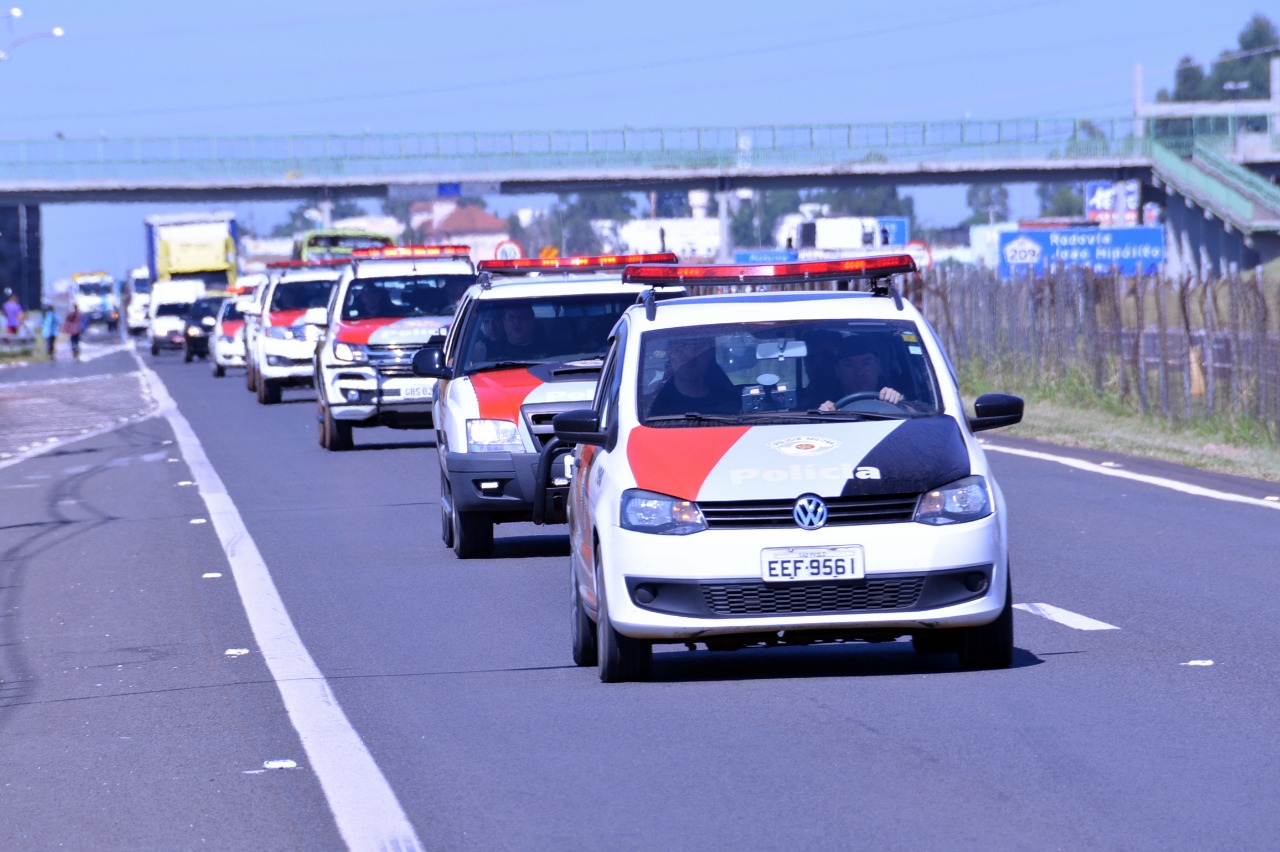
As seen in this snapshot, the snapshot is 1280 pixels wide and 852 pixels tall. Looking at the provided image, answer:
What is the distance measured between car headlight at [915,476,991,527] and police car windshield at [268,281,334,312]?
2793cm

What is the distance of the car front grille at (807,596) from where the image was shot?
8.78 metres

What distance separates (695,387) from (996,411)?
4.25 ft

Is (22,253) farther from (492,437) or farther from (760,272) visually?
(760,272)

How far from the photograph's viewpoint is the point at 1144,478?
1933 centimetres

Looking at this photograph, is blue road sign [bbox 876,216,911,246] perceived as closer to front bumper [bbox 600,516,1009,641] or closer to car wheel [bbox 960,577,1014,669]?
car wheel [bbox 960,577,1014,669]

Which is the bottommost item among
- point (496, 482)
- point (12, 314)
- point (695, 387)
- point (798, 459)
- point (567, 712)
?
point (567, 712)

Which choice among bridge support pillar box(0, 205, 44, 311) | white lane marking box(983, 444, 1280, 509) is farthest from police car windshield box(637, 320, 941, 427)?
bridge support pillar box(0, 205, 44, 311)

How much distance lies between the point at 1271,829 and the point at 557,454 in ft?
25.4

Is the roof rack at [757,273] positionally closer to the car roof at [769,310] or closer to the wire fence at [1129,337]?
the car roof at [769,310]

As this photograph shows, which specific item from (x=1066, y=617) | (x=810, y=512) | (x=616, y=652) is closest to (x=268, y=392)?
(x=1066, y=617)

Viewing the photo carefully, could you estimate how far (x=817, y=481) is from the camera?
882cm

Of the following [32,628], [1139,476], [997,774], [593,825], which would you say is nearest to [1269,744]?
[997,774]

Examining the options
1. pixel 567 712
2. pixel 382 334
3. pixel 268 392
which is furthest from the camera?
pixel 268 392

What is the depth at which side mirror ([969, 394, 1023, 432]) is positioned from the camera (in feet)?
31.7
